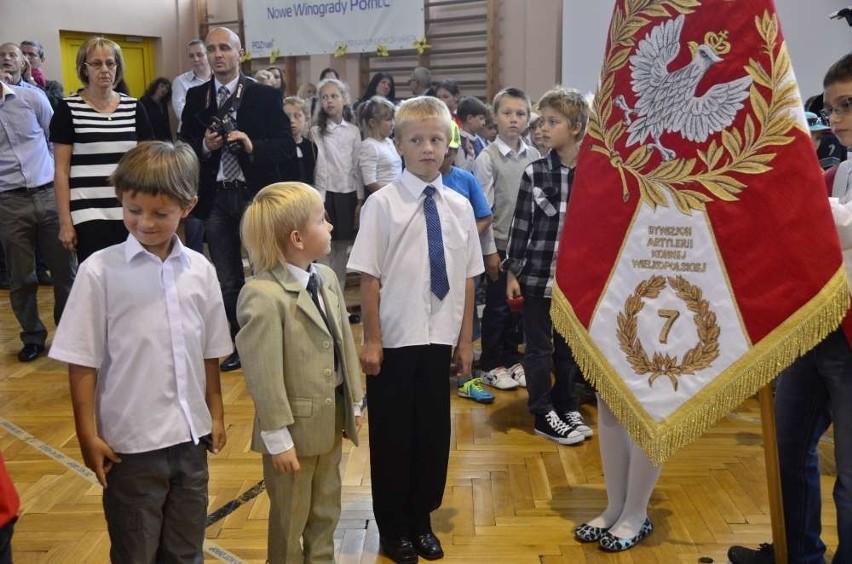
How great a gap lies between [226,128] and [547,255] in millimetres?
1659

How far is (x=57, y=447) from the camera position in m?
3.15

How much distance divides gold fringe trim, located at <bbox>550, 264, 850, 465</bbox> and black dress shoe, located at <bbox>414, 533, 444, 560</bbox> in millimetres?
666

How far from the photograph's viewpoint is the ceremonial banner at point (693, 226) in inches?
74.0

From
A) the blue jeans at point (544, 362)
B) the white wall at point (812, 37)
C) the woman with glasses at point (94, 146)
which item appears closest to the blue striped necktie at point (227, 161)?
the woman with glasses at point (94, 146)

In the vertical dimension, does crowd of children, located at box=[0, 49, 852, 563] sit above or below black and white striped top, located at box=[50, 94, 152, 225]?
below

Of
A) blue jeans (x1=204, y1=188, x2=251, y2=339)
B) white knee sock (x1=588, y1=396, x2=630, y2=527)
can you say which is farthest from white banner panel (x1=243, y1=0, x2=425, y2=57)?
white knee sock (x1=588, y1=396, x2=630, y2=527)

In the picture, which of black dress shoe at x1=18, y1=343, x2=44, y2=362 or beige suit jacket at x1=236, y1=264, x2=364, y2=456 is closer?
beige suit jacket at x1=236, y1=264, x2=364, y2=456

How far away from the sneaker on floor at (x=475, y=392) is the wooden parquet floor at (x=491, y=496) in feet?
0.45

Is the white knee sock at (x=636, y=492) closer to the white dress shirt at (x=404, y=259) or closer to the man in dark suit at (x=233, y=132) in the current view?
the white dress shirt at (x=404, y=259)

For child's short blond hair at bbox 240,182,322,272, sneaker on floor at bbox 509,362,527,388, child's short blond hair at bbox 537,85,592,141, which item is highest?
child's short blond hair at bbox 537,85,592,141

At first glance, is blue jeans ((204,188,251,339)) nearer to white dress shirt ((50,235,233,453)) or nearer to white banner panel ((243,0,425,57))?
white dress shirt ((50,235,233,453))

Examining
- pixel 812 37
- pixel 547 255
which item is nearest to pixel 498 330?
pixel 547 255

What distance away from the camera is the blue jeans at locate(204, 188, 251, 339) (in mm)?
3855

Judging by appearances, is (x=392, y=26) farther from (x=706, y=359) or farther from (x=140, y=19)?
(x=706, y=359)
